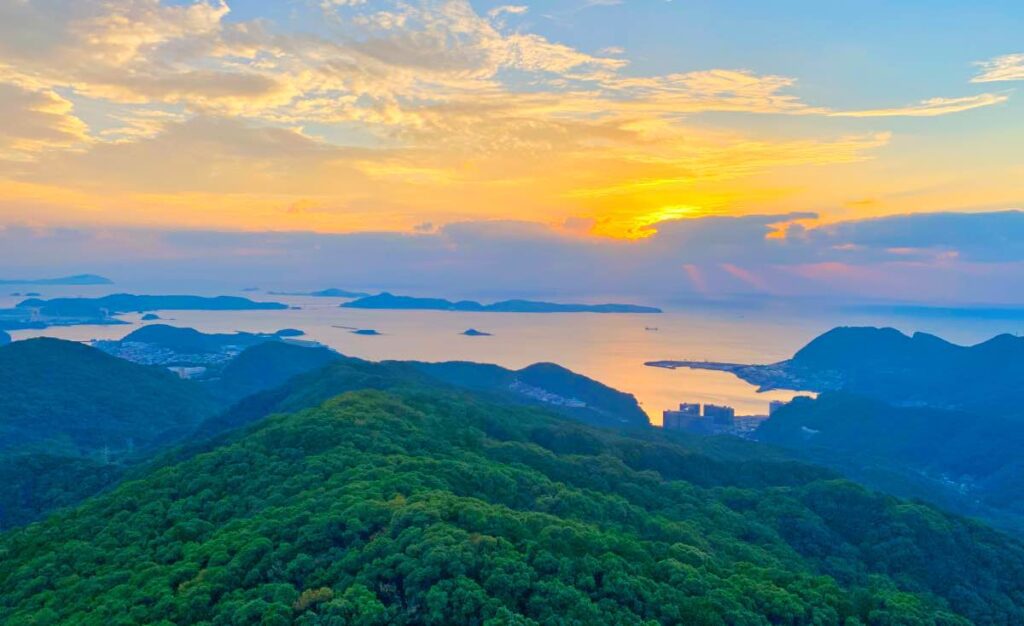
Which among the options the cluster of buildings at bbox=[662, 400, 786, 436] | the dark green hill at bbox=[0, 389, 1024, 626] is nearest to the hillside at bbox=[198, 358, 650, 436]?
the cluster of buildings at bbox=[662, 400, 786, 436]

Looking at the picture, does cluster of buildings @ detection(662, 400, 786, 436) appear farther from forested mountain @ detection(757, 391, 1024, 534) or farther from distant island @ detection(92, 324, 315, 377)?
distant island @ detection(92, 324, 315, 377)

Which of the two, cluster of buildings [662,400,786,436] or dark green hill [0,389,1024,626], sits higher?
dark green hill [0,389,1024,626]

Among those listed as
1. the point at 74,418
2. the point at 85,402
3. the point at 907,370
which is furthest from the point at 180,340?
the point at 907,370

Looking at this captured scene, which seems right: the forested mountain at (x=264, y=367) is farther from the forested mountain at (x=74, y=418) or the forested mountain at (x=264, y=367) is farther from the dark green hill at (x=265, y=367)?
the forested mountain at (x=74, y=418)

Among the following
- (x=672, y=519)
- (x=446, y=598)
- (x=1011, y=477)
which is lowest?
(x=1011, y=477)

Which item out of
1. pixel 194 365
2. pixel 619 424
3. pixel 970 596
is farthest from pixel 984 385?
pixel 194 365

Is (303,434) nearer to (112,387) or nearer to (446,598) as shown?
(446,598)

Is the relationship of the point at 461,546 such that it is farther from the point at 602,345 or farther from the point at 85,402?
the point at 602,345
